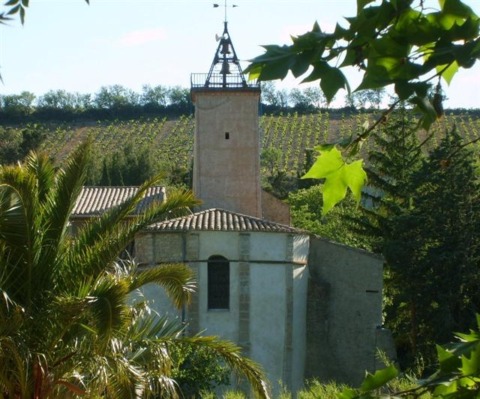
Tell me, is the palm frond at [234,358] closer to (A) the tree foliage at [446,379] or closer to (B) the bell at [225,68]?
(A) the tree foliage at [446,379]

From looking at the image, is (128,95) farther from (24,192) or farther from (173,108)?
(24,192)

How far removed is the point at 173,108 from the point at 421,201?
8017 cm

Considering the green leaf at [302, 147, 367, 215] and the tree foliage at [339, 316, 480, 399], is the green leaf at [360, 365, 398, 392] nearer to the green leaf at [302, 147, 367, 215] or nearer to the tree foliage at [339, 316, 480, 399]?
the tree foliage at [339, 316, 480, 399]

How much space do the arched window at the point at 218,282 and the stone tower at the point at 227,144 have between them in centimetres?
610

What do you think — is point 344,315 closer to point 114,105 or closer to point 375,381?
point 375,381

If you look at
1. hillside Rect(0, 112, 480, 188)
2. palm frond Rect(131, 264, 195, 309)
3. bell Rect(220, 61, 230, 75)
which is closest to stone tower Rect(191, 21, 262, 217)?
bell Rect(220, 61, 230, 75)

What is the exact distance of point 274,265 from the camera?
25.9 meters

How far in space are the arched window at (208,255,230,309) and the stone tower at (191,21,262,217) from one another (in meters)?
6.10

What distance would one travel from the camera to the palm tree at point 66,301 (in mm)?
10695

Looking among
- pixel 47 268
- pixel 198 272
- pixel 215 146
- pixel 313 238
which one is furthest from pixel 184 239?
pixel 47 268

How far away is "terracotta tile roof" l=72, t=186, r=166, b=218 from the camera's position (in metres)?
30.2

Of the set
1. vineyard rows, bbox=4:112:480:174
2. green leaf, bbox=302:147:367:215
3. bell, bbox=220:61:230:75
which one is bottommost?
green leaf, bbox=302:147:367:215

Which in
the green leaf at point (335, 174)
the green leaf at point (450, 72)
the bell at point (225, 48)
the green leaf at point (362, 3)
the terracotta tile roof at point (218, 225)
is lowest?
the green leaf at point (335, 174)

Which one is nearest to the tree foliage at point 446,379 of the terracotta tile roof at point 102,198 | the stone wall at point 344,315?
the stone wall at point 344,315
